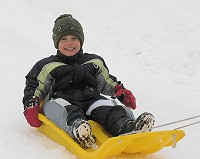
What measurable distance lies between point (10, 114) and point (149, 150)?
1.56 metres

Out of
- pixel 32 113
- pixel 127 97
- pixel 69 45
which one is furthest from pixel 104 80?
pixel 32 113

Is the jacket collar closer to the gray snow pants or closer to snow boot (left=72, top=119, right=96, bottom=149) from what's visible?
the gray snow pants

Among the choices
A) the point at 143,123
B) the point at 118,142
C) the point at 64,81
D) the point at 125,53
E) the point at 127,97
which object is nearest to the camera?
the point at 118,142

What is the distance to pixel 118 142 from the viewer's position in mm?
2645

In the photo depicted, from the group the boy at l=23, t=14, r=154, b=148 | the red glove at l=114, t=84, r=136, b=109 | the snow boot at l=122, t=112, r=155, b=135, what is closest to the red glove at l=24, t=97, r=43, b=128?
the boy at l=23, t=14, r=154, b=148

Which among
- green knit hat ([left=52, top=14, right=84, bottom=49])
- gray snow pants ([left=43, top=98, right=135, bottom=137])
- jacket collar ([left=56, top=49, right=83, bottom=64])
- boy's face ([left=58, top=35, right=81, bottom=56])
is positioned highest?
green knit hat ([left=52, top=14, right=84, bottom=49])

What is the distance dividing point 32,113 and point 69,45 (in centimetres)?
74

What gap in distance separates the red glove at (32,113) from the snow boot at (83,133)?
0.48 meters

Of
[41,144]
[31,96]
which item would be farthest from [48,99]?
[41,144]

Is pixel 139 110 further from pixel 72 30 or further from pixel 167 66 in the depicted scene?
pixel 167 66

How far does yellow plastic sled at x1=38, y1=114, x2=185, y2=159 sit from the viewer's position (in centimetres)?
266

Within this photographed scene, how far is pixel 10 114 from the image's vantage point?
3920mm

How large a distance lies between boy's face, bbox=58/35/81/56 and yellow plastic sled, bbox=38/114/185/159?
2.26 ft

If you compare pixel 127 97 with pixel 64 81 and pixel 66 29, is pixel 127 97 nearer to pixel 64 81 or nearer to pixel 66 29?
pixel 64 81
